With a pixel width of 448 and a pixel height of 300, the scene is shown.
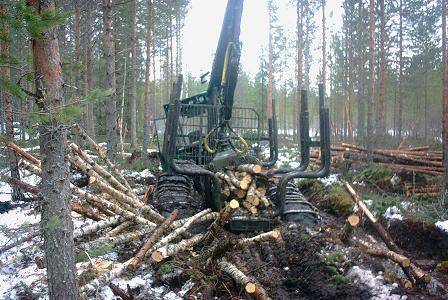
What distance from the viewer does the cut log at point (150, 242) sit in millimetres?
5039

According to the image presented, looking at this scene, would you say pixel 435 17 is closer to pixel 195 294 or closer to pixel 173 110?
pixel 173 110

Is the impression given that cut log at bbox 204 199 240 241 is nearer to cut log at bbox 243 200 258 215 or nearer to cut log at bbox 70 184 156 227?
cut log at bbox 70 184 156 227

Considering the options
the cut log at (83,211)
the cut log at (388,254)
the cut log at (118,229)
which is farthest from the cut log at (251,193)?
the cut log at (83,211)

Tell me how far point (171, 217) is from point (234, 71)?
3942 mm

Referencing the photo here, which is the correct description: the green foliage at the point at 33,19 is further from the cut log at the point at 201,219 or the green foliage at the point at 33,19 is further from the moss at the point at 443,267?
the moss at the point at 443,267

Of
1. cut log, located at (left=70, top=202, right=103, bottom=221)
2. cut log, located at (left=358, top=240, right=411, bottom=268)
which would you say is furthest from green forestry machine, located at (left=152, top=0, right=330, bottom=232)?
Answer: cut log, located at (left=358, top=240, right=411, bottom=268)

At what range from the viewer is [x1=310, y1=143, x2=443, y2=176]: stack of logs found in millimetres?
12080

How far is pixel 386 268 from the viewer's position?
5625 millimetres

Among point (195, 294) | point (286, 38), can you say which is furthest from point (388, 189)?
point (286, 38)

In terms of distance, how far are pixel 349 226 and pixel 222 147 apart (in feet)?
11.2

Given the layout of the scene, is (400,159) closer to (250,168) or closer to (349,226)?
(250,168)

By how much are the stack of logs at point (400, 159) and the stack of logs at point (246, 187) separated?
6.21 meters

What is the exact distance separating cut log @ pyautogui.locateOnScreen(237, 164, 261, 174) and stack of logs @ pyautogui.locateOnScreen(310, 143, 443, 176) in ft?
20.6

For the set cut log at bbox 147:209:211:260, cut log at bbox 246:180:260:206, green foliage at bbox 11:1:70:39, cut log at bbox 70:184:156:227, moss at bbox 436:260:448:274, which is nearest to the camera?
green foliage at bbox 11:1:70:39
